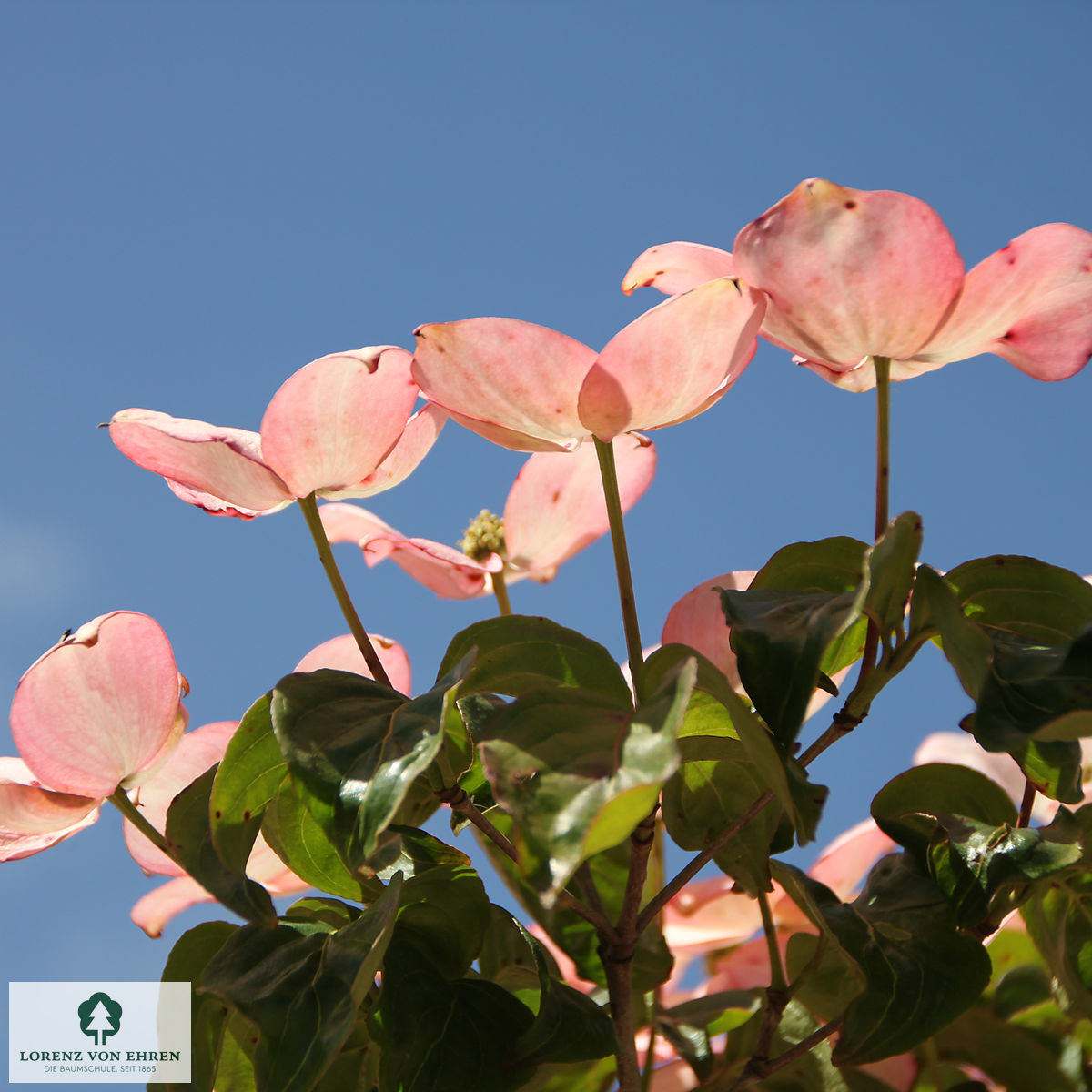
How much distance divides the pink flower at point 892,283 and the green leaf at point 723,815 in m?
0.18

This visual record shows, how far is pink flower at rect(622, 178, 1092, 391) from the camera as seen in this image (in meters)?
0.36

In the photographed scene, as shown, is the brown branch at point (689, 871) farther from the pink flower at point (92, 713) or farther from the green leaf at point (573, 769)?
the pink flower at point (92, 713)

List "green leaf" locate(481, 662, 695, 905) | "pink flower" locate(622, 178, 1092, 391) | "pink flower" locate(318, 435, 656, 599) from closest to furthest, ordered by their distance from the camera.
Result: "green leaf" locate(481, 662, 695, 905)
"pink flower" locate(622, 178, 1092, 391)
"pink flower" locate(318, 435, 656, 599)

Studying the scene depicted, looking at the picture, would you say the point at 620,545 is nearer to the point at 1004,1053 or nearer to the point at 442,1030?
the point at 442,1030

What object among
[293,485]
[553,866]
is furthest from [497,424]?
[553,866]

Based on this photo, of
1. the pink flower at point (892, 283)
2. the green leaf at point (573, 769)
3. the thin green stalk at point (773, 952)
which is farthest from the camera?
the thin green stalk at point (773, 952)

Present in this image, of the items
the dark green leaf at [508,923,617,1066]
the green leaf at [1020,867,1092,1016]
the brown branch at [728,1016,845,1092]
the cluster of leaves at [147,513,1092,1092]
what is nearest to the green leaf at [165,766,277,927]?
the cluster of leaves at [147,513,1092,1092]

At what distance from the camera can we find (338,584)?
442 mm

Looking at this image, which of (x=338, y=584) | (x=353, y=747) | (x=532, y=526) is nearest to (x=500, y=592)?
(x=532, y=526)

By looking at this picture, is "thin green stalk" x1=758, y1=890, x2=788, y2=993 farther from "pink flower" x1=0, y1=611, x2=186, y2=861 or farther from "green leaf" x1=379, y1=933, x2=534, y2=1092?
"pink flower" x1=0, y1=611, x2=186, y2=861

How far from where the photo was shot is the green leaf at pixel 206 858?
15.3 inches

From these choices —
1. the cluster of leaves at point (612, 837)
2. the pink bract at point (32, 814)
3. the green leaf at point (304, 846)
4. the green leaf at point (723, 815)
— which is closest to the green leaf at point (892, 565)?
the cluster of leaves at point (612, 837)

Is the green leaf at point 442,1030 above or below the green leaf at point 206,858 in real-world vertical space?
below

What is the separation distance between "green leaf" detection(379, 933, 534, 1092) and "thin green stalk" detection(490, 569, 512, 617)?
0.22 m
